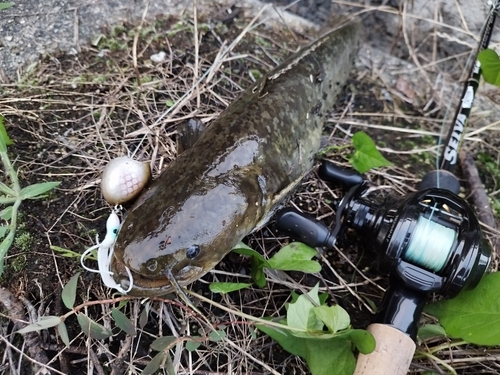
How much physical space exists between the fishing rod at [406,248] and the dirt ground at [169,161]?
21 centimetres

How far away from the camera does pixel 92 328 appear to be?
70.4 inches

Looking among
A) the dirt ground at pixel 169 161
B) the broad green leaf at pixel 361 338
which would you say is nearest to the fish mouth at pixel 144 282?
the dirt ground at pixel 169 161

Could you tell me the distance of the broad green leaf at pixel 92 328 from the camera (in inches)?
69.6

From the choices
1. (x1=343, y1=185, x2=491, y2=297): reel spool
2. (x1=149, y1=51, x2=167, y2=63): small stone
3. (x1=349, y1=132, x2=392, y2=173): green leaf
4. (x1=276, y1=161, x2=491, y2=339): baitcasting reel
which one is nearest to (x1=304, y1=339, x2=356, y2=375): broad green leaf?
(x1=276, y1=161, x2=491, y2=339): baitcasting reel

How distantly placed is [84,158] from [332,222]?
1242 millimetres

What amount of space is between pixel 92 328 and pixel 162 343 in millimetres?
258

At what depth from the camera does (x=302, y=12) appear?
152 inches

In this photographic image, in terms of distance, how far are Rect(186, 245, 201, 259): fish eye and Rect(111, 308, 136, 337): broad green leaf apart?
12.3 inches

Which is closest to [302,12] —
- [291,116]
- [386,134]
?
[386,134]

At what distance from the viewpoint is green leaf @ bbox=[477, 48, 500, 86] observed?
2.33 metres

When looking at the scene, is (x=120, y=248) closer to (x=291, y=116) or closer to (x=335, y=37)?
(x=291, y=116)

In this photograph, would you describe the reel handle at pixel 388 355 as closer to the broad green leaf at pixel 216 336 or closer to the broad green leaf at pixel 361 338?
the broad green leaf at pixel 361 338

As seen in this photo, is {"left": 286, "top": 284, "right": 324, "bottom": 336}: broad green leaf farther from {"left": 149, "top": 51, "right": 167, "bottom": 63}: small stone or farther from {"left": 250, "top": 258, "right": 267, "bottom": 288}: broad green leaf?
{"left": 149, "top": 51, "right": 167, "bottom": 63}: small stone

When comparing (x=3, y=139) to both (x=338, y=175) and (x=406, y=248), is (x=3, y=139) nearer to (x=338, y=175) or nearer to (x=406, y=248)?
(x=338, y=175)
